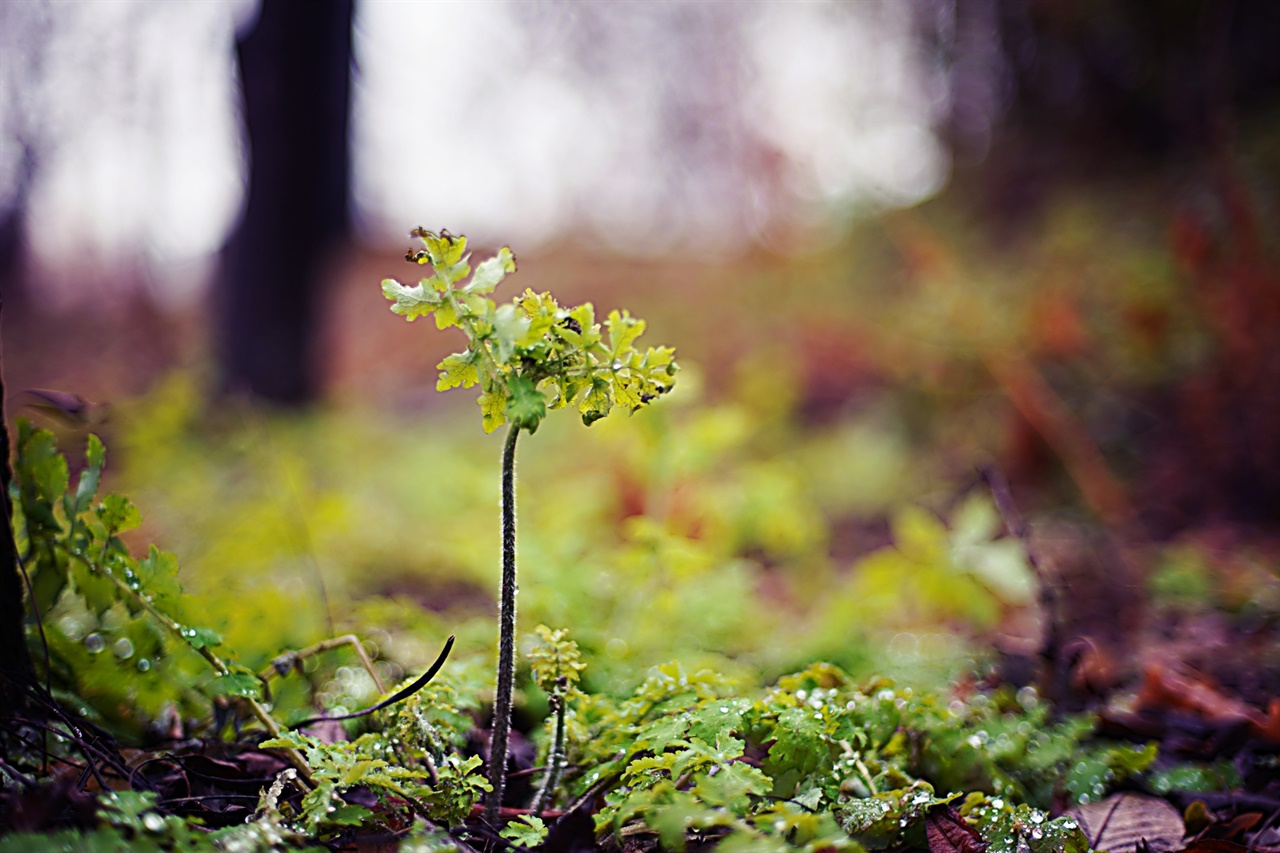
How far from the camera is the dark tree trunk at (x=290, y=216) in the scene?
612cm

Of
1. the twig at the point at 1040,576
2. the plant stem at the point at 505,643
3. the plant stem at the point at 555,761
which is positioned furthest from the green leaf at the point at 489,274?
the twig at the point at 1040,576

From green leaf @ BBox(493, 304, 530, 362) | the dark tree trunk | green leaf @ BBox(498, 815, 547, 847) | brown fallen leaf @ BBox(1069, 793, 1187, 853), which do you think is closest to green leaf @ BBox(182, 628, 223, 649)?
green leaf @ BBox(498, 815, 547, 847)

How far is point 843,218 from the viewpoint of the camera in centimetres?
823

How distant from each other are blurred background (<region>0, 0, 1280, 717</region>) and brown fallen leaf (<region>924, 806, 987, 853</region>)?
2.09 ft

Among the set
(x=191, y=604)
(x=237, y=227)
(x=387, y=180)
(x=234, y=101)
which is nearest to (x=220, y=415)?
(x=237, y=227)

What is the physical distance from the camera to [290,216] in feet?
21.0

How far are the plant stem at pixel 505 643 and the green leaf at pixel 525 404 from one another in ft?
0.42

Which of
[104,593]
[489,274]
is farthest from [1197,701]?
[104,593]

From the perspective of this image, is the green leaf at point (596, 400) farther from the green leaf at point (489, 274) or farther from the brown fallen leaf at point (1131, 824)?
the brown fallen leaf at point (1131, 824)

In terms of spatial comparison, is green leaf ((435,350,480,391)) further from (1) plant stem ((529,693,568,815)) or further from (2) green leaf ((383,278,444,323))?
(1) plant stem ((529,693,568,815))

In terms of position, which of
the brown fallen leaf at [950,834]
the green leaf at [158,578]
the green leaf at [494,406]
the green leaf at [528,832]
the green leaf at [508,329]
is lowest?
the brown fallen leaf at [950,834]

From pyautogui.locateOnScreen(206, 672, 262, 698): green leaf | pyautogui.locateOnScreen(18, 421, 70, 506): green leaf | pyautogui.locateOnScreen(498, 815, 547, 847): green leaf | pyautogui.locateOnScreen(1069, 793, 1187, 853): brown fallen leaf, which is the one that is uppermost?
pyautogui.locateOnScreen(18, 421, 70, 506): green leaf

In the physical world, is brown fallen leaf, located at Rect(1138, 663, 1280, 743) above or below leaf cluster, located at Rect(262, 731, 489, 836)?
below

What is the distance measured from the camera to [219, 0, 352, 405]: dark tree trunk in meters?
6.12
